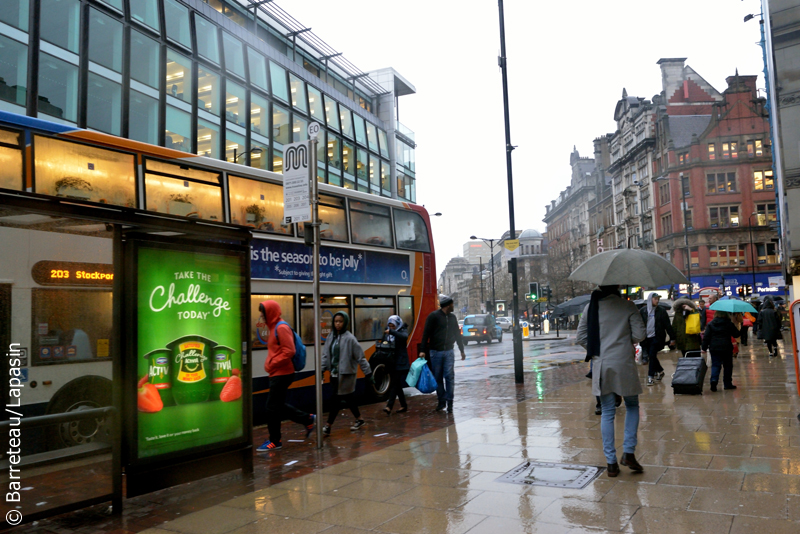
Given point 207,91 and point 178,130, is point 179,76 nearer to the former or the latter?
point 207,91

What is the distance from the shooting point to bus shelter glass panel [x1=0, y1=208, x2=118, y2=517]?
5.87 meters

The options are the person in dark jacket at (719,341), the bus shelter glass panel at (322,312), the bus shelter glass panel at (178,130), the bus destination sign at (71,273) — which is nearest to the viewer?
the bus destination sign at (71,273)

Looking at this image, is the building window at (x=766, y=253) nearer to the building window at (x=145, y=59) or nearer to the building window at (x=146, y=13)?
the building window at (x=145, y=59)

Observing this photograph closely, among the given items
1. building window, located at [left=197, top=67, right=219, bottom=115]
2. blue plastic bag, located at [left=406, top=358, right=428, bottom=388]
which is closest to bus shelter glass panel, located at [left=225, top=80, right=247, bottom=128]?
building window, located at [left=197, top=67, right=219, bottom=115]

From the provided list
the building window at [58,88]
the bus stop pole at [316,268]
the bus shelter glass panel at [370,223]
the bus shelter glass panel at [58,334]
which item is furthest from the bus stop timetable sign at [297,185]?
the building window at [58,88]

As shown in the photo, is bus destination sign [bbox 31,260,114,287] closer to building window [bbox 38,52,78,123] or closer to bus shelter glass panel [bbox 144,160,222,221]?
bus shelter glass panel [bbox 144,160,222,221]

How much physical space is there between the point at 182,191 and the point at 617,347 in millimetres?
6648

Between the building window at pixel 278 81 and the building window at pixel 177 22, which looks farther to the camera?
the building window at pixel 278 81

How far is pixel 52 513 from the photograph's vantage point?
4703 millimetres

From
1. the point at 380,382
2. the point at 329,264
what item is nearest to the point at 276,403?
the point at 329,264

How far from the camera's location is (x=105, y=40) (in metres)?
23.7

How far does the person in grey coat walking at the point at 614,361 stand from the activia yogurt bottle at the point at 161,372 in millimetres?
3952

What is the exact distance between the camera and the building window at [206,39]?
94.6 ft

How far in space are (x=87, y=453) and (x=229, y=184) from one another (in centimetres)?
574
